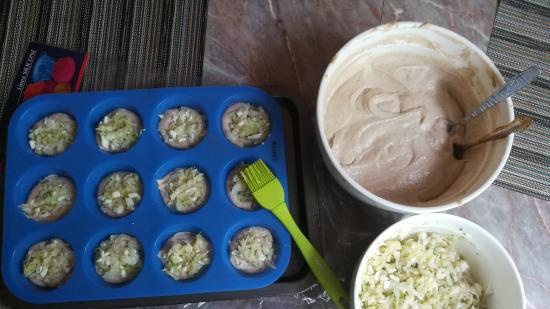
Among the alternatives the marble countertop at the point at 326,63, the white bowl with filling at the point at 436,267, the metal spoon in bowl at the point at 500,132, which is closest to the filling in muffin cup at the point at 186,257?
the marble countertop at the point at 326,63

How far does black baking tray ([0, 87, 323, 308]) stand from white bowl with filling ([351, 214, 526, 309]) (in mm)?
171

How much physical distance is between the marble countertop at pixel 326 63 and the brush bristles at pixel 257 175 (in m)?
0.16

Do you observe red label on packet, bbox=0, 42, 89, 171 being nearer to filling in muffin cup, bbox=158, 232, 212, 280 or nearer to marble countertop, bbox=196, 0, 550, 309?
marble countertop, bbox=196, 0, 550, 309

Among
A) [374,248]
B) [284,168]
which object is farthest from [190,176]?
[374,248]

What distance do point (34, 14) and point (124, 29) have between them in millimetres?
282

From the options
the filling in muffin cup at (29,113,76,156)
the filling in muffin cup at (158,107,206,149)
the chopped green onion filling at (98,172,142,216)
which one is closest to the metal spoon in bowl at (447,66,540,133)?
the filling in muffin cup at (158,107,206,149)

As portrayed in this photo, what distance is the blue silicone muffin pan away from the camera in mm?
1101

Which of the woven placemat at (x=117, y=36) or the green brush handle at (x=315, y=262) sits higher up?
the woven placemat at (x=117, y=36)

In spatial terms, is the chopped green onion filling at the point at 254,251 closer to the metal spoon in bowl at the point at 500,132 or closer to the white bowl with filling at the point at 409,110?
the white bowl with filling at the point at 409,110

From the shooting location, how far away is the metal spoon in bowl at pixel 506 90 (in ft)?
3.23

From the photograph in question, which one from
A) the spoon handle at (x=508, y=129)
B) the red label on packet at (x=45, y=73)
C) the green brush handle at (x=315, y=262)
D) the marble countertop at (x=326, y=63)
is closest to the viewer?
the spoon handle at (x=508, y=129)

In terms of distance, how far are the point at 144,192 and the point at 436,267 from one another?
724 mm

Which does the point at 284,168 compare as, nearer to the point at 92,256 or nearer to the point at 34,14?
the point at 92,256

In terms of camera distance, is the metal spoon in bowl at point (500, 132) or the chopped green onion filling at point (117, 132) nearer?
the metal spoon in bowl at point (500, 132)
